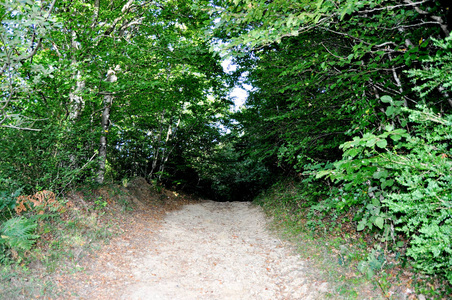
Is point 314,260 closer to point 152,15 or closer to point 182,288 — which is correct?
point 182,288

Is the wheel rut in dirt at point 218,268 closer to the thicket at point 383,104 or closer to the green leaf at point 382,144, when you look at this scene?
the thicket at point 383,104

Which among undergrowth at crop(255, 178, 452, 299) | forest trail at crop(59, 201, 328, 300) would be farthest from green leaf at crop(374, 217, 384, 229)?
forest trail at crop(59, 201, 328, 300)

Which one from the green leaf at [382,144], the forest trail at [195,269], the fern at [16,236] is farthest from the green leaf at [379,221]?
the fern at [16,236]

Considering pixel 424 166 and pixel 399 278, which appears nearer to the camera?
pixel 424 166

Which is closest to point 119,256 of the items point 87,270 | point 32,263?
point 87,270

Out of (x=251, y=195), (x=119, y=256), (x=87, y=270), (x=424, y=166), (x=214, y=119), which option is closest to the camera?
(x=424, y=166)

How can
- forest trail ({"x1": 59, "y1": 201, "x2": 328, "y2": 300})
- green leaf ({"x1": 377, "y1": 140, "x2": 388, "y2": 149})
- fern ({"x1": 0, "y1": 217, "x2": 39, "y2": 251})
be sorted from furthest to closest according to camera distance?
1. forest trail ({"x1": 59, "y1": 201, "x2": 328, "y2": 300})
2. fern ({"x1": 0, "y1": 217, "x2": 39, "y2": 251})
3. green leaf ({"x1": 377, "y1": 140, "x2": 388, "y2": 149})

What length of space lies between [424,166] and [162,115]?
13197mm

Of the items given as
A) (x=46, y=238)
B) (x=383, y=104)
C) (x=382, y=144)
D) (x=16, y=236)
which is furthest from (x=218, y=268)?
(x=383, y=104)

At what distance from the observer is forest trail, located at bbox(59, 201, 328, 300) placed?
4461 millimetres

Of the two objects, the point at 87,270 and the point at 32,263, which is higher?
the point at 32,263

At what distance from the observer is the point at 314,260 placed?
5.11m

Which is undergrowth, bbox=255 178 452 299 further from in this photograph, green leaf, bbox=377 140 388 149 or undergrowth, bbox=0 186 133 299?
undergrowth, bbox=0 186 133 299

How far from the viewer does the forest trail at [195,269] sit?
4.46m
